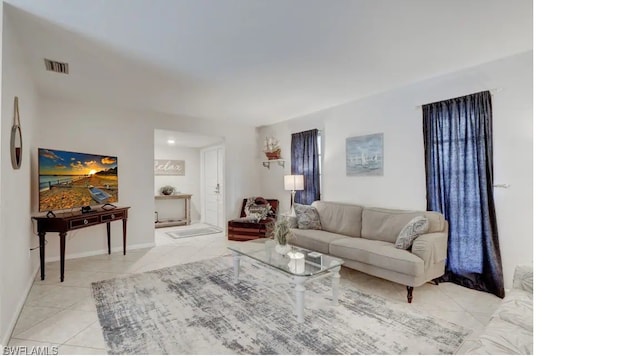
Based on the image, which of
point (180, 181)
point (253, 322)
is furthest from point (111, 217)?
point (180, 181)

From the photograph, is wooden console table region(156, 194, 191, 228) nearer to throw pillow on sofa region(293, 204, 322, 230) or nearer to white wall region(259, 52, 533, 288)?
white wall region(259, 52, 533, 288)

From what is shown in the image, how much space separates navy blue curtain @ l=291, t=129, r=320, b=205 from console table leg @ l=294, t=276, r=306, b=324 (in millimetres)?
2554

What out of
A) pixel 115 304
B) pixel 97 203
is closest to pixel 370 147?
pixel 115 304

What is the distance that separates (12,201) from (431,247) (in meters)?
3.54

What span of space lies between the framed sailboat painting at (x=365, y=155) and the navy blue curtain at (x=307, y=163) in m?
0.73

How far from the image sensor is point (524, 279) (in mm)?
1986

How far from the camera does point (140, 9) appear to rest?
191 centimetres

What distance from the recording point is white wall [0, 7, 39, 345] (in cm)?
187

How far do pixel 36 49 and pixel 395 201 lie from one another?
13.0ft

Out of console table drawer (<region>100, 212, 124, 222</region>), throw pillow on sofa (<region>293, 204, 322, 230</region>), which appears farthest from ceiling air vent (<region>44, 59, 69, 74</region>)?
throw pillow on sofa (<region>293, 204, 322, 230</region>)

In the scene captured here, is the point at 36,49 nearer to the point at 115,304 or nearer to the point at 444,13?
the point at 115,304

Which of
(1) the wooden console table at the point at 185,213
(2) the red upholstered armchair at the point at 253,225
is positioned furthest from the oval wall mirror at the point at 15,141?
(1) the wooden console table at the point at 185,213
